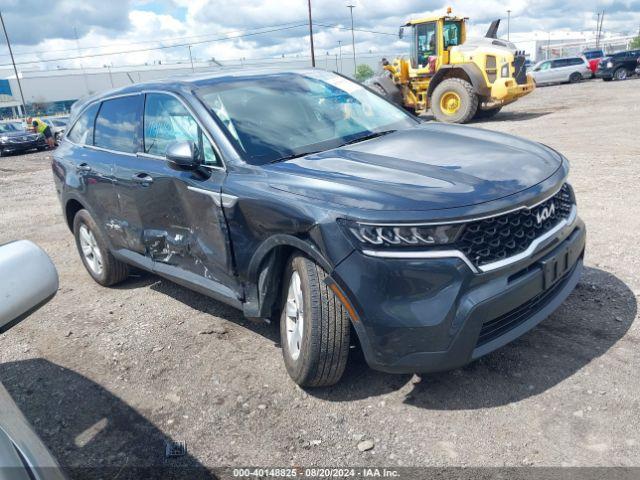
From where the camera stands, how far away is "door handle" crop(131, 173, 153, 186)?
3863mm

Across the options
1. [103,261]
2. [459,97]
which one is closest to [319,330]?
[103,261]

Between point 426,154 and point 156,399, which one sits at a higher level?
point 426,154

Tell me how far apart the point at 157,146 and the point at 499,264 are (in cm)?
258

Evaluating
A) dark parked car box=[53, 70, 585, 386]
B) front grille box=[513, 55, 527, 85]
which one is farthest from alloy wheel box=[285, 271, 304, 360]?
front grille box=[513, 55, 527, 85]

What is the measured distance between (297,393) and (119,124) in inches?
107

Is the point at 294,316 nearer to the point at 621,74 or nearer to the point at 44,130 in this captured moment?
the point at 44,130

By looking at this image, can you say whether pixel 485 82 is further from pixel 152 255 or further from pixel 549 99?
pixel 152 255

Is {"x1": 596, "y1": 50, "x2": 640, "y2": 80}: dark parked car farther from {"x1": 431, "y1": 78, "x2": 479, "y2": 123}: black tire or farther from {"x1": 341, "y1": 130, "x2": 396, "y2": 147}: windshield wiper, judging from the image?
{"x1": 341, "y1": 130, "x2": 396, "y2": 147}: windshield wiper

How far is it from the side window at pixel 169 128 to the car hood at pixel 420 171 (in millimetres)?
607

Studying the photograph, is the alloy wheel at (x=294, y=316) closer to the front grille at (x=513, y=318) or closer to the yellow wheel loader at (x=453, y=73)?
the front grille at (x=513, y=318)

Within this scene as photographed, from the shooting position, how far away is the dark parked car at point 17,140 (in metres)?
21.4

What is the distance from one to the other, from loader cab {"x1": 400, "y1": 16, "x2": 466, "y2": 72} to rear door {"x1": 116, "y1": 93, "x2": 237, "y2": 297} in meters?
13.3

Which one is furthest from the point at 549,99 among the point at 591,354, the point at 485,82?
the point at 591,354

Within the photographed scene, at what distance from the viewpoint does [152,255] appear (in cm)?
414
